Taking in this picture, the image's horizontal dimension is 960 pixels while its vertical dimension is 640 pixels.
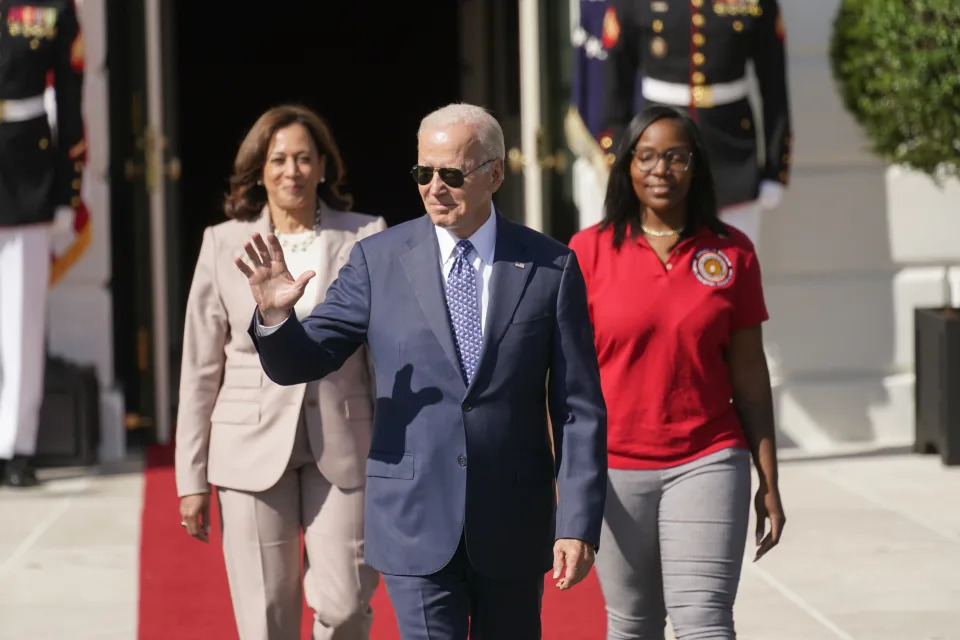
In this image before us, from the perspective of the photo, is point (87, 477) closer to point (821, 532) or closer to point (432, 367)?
point (821, 532)

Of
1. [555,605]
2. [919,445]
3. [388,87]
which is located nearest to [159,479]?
[555,605]

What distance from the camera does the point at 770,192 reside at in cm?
805

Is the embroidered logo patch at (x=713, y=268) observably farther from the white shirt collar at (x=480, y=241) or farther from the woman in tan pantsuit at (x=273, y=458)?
the woman in tan pantsuit at (x=273, y=458)

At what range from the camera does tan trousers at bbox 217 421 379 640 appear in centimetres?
432

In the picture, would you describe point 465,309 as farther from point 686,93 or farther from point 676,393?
point 686,93

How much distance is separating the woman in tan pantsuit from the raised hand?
32.7 inches

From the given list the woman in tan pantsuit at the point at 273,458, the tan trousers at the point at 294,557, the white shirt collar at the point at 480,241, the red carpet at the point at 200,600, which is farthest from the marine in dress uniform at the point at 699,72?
the white shirt collar at the point at 480,241

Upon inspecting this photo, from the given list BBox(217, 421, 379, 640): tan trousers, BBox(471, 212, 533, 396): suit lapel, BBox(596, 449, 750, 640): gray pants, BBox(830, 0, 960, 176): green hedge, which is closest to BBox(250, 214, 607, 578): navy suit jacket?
BBox(471, 212, 533, 396): suit lapel

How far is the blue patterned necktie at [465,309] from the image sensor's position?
11.4 ft

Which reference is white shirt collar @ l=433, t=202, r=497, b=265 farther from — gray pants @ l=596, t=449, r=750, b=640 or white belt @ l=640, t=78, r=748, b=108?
white belt @ l=640, t=78, r=748, b=108

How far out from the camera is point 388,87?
16172 millimetres

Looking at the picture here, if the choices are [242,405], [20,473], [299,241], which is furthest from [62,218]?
[242,405]

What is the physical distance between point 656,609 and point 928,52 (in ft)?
15.3

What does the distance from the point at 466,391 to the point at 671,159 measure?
1.03m
